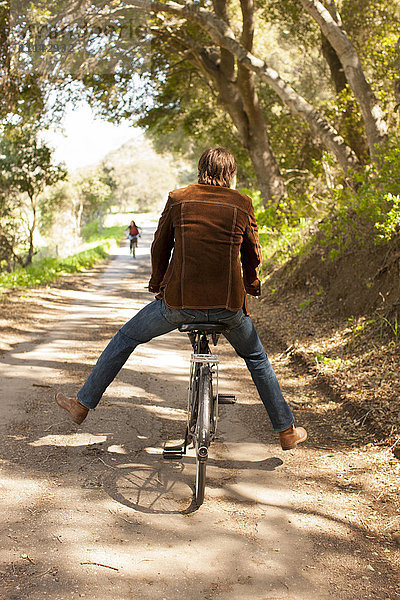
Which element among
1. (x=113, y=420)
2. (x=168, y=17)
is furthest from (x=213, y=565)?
(x=168, y=17)

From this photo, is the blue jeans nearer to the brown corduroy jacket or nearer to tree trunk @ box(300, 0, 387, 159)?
the brown corduroy jacket

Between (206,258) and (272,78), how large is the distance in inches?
452

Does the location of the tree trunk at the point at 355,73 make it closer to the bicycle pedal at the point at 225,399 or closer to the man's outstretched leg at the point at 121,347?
the bicycle pedal at the point at 225,399

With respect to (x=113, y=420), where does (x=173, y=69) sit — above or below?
above

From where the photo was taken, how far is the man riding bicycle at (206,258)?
12.0 ft

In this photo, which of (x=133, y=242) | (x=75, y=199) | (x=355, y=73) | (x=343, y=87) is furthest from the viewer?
(x=75, y=199)

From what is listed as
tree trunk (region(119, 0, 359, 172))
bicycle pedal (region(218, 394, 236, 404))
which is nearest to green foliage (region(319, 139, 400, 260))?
bicycle pedal (region(218, 394, 236, 404))

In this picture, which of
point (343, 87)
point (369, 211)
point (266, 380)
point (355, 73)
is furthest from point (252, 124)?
point (266, 380)

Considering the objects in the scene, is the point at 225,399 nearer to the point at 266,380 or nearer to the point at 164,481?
the point at 266,380

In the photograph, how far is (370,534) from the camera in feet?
11.8

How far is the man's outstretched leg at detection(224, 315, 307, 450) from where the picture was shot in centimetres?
409

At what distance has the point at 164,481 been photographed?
A: 4164 millimetres

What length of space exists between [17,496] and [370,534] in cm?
207

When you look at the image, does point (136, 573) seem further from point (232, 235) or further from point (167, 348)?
point (167, 348)
